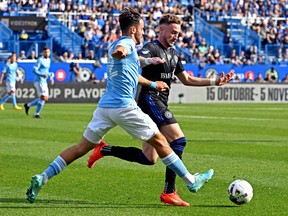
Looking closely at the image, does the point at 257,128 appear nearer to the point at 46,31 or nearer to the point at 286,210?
the point at 286,210

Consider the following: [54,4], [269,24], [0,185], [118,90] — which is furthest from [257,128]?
[269,24]

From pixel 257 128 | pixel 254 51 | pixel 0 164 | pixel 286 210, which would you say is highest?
pixel 286 210

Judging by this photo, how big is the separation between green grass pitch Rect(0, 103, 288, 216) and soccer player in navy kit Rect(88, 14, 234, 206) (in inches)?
19.9

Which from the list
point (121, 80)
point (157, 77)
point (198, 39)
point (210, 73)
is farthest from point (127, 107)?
point (198, 39)

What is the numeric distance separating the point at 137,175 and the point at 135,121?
3.61m

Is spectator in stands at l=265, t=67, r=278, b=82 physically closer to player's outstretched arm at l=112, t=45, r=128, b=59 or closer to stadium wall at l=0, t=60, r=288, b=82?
stadium wall at l=0, t=60, r=288, b=82

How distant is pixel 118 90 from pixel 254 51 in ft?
149

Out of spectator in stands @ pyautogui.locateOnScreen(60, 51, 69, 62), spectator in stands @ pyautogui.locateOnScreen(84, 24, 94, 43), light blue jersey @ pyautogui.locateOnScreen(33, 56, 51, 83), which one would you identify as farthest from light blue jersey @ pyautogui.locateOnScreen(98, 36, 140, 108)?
spectator in stands @ pyautogui.locateOnScreen(84, 24, 94, 43)

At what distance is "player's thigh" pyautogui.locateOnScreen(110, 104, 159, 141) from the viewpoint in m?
9.86

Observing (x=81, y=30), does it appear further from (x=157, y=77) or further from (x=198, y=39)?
(x=157, y=77)

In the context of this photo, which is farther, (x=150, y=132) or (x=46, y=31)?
(x=46, y=31)

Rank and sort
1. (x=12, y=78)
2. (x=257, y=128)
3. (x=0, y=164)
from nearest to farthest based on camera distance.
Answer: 1. (x=0, y=164)
2. (x=257, y=128)
3. (x=12, y=78)

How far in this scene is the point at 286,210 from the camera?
9773mm

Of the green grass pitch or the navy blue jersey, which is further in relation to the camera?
the navy blue jersey
